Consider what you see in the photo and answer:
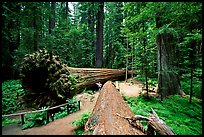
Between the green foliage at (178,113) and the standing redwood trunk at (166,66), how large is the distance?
1.52ft

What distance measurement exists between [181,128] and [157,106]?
1.82 metres

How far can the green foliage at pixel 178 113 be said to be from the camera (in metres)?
4.09

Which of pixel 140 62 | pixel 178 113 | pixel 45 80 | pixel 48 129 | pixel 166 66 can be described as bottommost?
pixel 48 129

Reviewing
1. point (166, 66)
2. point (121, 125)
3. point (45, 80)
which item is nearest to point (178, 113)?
point (166, 66)

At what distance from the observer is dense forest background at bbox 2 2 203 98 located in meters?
5.07

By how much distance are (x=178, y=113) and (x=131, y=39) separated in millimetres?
4829

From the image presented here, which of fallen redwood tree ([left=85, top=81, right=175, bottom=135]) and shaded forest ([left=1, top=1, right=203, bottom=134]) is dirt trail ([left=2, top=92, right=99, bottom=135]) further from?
fallen redwood tree ([left=85, top=81, right=175, bottom=135])

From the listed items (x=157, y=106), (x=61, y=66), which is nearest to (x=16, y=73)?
(x=61, y=66)

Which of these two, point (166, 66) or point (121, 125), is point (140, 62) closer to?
point (166, 66)

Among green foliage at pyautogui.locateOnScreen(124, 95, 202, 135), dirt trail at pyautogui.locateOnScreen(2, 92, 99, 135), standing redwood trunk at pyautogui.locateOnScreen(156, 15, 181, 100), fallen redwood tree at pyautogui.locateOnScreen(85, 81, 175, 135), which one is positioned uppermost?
standing redwood trunk at pyautogui.locateOnScreen(156, 15, 181, 100)

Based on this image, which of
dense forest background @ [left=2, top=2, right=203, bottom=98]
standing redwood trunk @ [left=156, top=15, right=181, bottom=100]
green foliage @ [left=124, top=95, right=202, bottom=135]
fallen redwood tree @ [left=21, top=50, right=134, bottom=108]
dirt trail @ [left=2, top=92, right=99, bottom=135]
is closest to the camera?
green foliage @ [left=124, top=95, right=202, bottom=135]

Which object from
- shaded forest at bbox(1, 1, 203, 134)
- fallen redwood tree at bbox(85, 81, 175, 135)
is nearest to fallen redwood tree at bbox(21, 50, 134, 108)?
shaded forest at bbox(1, 1, 203, 134)

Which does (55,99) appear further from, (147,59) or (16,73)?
(16,73)

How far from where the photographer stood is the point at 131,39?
8.54 metres
